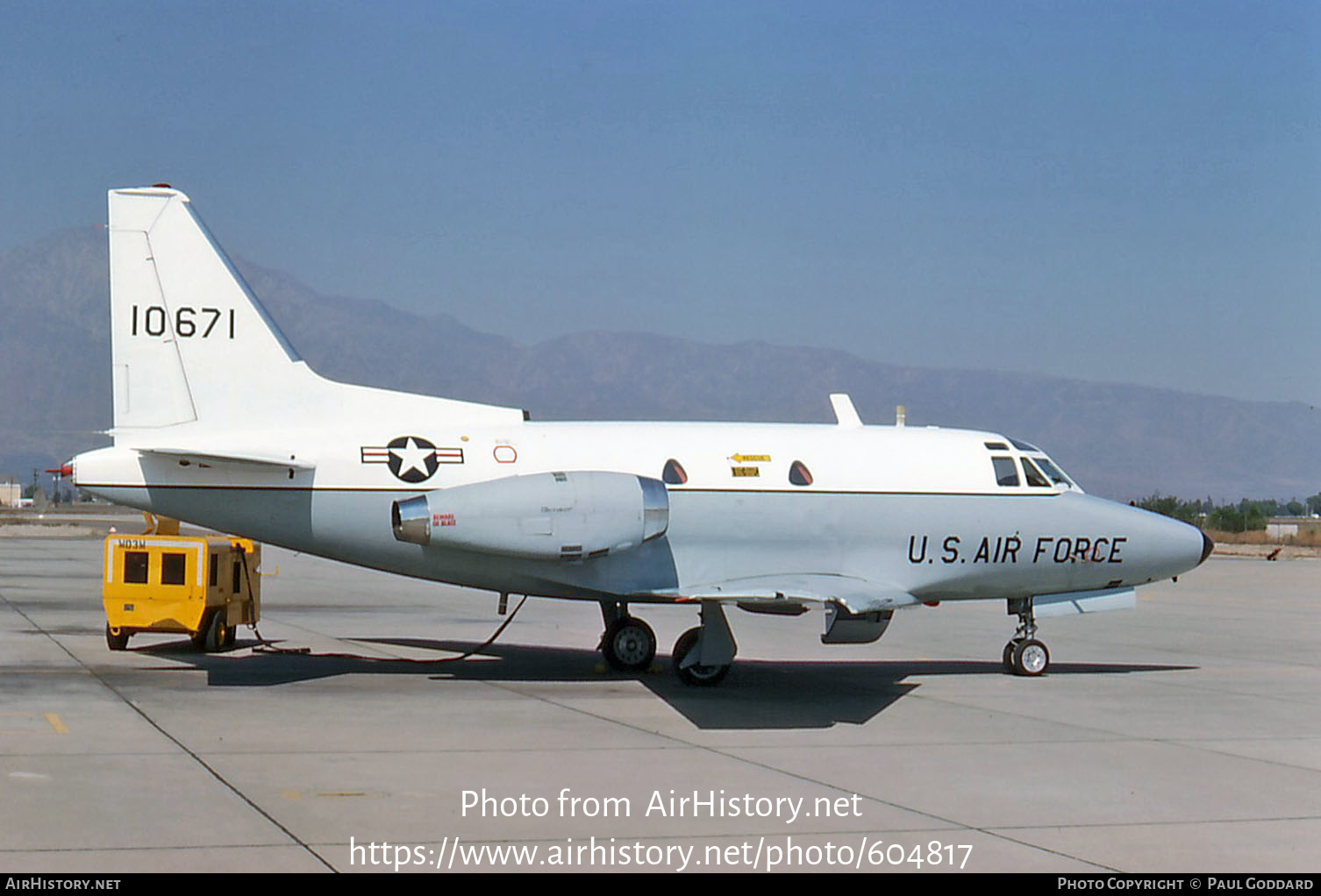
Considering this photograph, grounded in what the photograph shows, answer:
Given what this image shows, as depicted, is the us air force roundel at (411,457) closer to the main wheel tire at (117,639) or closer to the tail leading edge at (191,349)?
the tail leading edge at (191,349)

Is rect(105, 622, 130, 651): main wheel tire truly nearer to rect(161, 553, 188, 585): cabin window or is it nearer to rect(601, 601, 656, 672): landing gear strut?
rect(161, 553, 188, 585): cabin window

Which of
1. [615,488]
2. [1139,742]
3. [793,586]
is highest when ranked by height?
[615,488]

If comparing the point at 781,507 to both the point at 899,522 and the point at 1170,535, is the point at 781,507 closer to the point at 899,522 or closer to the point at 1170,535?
the point at 899,522

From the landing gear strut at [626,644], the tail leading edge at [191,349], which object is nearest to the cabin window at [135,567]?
the tail leading edge at [191,349]

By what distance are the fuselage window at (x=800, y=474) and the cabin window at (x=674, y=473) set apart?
1329 mm

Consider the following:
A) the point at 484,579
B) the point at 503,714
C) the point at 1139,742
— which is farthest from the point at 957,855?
the point at 484,579

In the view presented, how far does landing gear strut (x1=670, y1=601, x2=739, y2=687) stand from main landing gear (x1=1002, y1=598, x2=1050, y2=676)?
4.50 m

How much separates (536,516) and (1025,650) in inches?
299

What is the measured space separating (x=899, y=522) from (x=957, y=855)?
9.36 meters

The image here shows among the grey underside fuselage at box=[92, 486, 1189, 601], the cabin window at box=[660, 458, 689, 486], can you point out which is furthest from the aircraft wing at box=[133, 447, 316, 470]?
the cabin window at box=[660, 458, 689, 486]

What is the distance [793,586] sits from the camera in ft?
53.9

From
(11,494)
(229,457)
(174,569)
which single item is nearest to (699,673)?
(229,457)

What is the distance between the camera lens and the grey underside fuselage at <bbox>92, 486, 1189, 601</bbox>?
17141 millimetres

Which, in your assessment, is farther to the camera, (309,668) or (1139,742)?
(309,668)
